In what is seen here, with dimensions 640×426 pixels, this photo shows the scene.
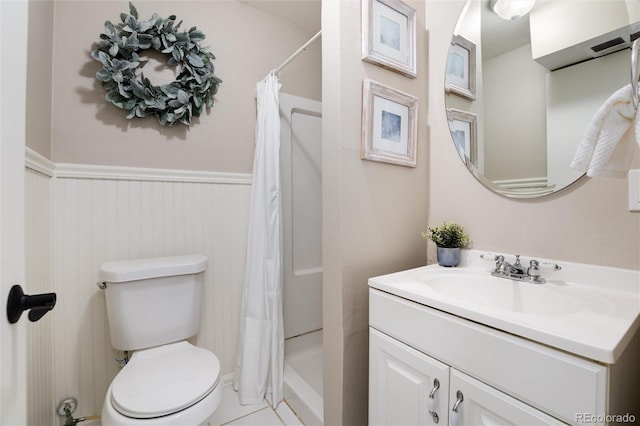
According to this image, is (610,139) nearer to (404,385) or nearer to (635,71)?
(635,71)

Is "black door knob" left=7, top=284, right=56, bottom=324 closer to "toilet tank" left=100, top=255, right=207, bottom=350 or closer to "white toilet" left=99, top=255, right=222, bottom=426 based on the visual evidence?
"white toilet" left=99, top=255, right=222, bottom=426

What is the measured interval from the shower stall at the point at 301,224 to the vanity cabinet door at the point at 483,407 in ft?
4.16

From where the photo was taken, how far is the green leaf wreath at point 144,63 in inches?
54.4

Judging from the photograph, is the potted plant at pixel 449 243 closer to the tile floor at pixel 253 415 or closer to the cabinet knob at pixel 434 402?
the cabinet knob at pixel 434 402

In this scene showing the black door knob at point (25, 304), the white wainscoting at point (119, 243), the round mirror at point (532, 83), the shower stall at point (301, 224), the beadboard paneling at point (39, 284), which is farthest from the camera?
the shower stall at point (301, 224)

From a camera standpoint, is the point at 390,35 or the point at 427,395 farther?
the point at 390,35

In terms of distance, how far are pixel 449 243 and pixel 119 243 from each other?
1621 millimetres

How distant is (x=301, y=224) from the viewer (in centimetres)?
213

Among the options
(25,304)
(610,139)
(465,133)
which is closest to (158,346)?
(25,304)

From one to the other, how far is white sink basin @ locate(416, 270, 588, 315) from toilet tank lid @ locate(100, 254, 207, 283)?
1.08 meters

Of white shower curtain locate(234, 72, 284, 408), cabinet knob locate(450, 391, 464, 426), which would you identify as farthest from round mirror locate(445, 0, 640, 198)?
Answer: white shower curtain locate(234, 72, 284, 408)

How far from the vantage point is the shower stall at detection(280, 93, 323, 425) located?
2.02 metres

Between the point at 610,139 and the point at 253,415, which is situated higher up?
the point at 610,139

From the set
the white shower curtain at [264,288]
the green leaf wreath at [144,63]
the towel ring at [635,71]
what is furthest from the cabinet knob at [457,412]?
the green leaf wreath at [144,63]
